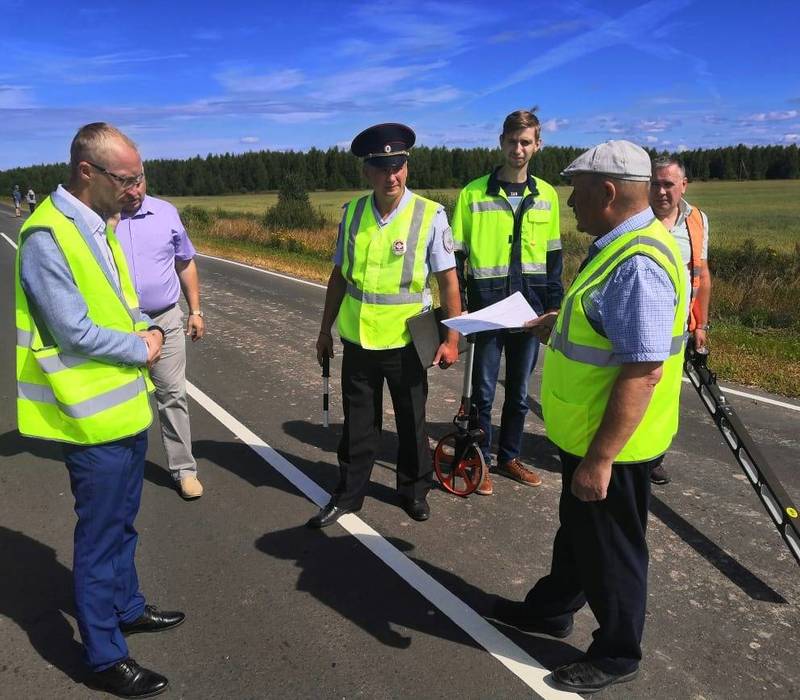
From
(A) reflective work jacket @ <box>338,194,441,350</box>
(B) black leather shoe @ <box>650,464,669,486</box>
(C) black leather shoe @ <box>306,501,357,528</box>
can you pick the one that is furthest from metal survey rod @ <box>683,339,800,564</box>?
(C) black leather shoe @ <box>306,501,357,528</box>

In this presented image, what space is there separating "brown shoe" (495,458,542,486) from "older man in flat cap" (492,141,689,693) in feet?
5.61

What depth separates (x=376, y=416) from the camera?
12.8ft

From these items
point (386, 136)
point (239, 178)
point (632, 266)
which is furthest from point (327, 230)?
point (239, 178)

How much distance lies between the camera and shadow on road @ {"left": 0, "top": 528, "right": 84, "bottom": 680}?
2771 mm

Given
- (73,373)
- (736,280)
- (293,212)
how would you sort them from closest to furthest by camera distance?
(73,373), (736,280), (293,212)

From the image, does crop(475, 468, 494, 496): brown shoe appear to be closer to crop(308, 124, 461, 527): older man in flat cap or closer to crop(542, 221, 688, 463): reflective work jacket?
crop(308, 124, 461, 527): older man in flat cap

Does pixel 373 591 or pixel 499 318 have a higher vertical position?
pixel 499 318

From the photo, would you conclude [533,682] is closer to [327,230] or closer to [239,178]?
[327,230]

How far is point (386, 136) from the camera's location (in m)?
3.40

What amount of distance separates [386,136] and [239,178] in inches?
4164

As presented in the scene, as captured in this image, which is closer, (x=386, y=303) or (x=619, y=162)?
(x=619, y=162)

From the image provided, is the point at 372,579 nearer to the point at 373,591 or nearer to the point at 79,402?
the point at 373,591

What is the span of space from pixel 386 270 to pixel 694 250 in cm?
221

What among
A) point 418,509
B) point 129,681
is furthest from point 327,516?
point 129,681
